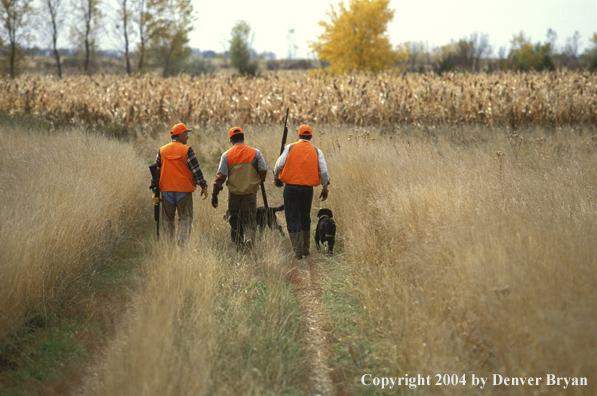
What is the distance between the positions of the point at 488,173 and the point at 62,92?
17.8m

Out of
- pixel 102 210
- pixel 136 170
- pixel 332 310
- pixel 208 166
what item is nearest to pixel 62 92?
pixel 208 166

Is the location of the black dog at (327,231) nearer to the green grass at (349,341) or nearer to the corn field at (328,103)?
the green grass at (349,341)

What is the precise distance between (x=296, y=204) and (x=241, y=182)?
967 millimetres

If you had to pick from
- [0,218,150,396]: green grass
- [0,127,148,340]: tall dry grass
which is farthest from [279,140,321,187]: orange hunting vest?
[0,127,148,340]: tall dry grass

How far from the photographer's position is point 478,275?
366 cm

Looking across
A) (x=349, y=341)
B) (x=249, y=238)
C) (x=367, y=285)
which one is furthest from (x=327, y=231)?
(x=349, y=341)

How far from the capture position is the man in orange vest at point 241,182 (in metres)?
6.83

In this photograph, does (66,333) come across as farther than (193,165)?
No

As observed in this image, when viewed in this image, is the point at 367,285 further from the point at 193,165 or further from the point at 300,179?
the point at 193,165

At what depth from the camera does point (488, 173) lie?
694 centimetres

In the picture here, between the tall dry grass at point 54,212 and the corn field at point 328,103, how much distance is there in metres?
6.64

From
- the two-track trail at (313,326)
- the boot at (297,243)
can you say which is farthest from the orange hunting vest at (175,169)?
the two-track trail at (313,326)

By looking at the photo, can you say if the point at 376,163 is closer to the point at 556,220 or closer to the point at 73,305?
the point at 556,220

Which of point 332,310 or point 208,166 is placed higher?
point 208,166
